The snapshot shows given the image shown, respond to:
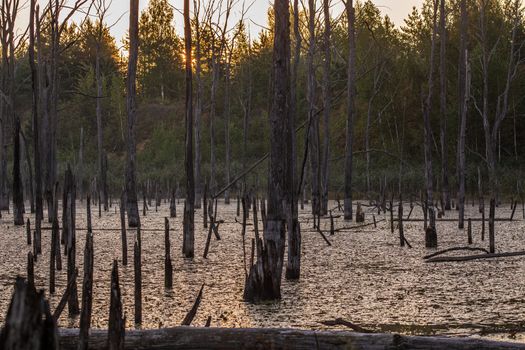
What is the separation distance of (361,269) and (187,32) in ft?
13.0

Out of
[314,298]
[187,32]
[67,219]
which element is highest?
[187,32]

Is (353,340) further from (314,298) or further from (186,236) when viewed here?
(186,236)

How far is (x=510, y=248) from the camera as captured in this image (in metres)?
11.4

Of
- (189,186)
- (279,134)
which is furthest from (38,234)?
(279,134)

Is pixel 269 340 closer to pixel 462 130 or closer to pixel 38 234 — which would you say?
pixel 38 234

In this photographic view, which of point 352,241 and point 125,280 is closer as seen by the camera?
point 125,280

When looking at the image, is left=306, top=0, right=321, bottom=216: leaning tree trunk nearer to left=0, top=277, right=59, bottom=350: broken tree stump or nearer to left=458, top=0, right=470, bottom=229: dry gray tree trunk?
left=458, top=0, right=470, bottom=229: dry gray tree trunk

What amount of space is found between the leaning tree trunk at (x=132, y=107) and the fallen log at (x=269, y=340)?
1096 cm

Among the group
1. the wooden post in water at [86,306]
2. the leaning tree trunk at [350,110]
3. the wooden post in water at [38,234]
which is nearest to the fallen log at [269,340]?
the wooden post in water at [86,306]

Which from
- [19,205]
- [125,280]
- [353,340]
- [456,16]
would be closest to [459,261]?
[125,280]

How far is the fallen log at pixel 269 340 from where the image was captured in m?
3.80

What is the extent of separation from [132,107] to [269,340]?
39.7 feet

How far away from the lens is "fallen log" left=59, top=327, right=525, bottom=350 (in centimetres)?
380

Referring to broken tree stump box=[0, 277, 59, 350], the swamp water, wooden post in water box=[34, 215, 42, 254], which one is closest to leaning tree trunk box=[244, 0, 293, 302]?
the swamp water
